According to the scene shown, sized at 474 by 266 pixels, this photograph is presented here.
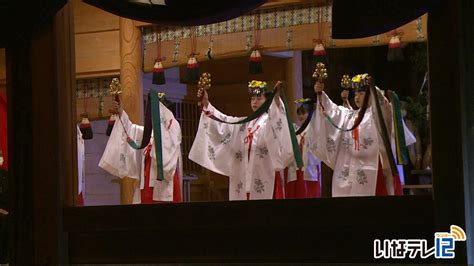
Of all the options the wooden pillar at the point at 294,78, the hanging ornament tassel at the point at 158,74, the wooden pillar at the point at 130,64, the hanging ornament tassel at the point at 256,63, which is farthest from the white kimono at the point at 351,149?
the wooden pillar at the point at 130,64

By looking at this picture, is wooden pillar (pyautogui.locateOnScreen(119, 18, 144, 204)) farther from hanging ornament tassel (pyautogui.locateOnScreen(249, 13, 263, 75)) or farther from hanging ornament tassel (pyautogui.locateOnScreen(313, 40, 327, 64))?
hanging ornament tassel (pyautogui.locateOnScreen(313, 40, 327, 64))

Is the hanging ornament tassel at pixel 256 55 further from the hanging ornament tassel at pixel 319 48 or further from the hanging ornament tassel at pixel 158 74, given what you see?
the hanging ornament tassel at pixel 158 74

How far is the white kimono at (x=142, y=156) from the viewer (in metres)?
7.80

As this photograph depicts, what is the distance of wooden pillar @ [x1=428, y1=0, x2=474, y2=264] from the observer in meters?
3.93

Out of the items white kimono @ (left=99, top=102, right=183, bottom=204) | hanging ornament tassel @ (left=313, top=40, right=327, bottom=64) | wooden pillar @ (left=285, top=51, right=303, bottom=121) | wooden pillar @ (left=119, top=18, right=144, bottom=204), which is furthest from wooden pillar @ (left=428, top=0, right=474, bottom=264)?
wooden pillar @ (left=285, top=51, right=303, bottom=121)

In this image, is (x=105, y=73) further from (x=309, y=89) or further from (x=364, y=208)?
(x=364, y=208)

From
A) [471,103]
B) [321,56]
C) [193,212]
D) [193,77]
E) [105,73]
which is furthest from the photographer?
[105,73]

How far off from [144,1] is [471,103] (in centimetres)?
193

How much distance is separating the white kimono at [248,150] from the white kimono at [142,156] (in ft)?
0.75

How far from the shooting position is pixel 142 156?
7910 millimetres

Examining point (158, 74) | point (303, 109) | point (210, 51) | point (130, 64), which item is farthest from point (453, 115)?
point (130, 64)

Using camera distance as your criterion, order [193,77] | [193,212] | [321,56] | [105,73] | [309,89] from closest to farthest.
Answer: [193,212] → [321,56] → [193,77] → [105,73] → [309,89]

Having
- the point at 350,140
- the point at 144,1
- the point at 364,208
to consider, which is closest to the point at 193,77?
the point at 350,140

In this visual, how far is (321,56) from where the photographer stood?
693cm
